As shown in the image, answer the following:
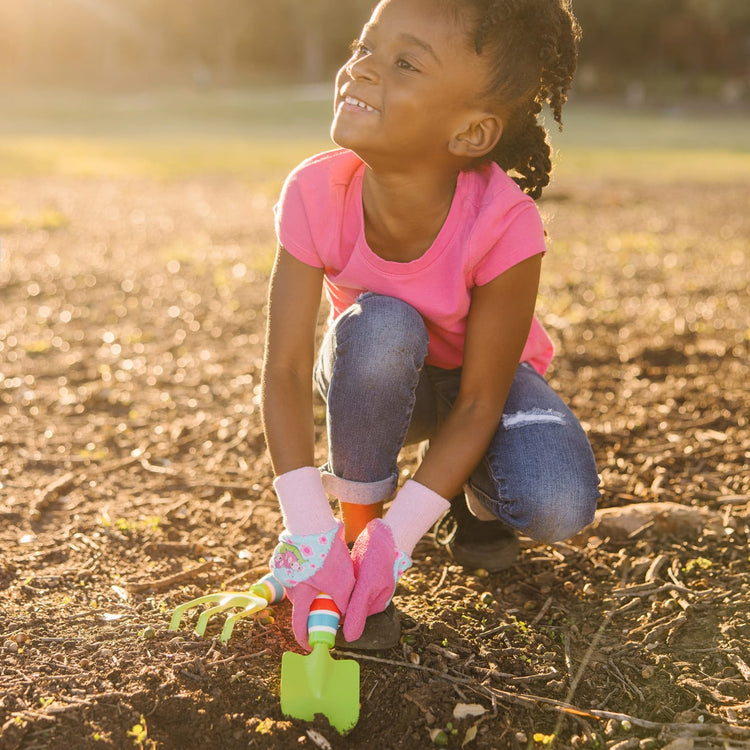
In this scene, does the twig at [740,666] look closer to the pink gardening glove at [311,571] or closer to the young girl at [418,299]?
the young girl at [418,299]

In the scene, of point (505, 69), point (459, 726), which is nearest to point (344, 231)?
point (505, 69)

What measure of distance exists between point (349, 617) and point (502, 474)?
54 cm

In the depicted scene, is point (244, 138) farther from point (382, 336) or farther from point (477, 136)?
point (382, 336)

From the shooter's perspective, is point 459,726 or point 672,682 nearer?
point 459,726

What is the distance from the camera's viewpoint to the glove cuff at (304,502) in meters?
1.97

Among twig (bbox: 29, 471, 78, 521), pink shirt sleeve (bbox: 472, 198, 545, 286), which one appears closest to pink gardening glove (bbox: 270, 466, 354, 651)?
pink shirt sleeve (bbox: 472, 198, 545, 286)

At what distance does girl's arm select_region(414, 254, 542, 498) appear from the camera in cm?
212

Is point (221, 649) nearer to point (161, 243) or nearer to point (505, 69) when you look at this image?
point (505, 69)

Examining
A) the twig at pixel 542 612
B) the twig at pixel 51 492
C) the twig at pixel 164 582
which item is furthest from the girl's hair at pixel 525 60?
the twig at pixel 51 492

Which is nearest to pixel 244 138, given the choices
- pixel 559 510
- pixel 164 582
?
pixel 164 582

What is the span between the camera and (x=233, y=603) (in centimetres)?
200

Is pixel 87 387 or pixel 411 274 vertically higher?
pixel 411 274

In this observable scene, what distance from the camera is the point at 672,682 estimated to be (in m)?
1.92

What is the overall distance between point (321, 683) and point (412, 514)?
0.40m
